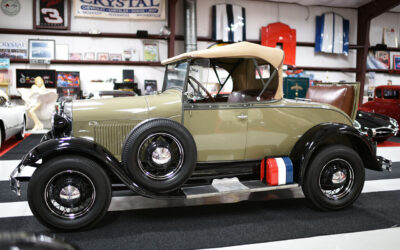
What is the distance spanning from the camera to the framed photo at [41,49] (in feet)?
30.9

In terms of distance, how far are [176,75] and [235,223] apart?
154 cm

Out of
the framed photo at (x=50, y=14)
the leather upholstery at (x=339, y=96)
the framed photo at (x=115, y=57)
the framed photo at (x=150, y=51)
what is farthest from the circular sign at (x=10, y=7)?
the leather upholstery at (x=339, y=96)

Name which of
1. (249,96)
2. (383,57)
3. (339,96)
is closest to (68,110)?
(249,96)

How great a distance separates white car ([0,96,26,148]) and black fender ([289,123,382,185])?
17.4 ft

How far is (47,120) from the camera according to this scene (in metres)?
9.27

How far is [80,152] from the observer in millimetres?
2574

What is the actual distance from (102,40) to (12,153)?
5.11 meters

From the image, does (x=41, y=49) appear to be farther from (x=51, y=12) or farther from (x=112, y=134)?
(x=112, y=134)

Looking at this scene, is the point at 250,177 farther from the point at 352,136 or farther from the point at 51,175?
the point at 51,175

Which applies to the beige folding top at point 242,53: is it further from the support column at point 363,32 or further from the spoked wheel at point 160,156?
the support column at point 363,32

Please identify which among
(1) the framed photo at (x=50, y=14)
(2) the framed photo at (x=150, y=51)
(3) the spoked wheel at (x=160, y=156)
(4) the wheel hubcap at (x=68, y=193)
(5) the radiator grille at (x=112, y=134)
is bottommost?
(4) the wheel hubcap at (x=68, y=193)

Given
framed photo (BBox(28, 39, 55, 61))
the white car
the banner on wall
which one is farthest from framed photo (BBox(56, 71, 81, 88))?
the white car

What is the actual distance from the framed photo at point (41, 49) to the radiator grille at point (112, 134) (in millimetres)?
7849

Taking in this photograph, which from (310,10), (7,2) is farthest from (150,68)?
(310,10)
